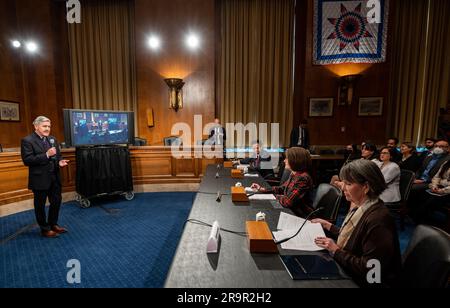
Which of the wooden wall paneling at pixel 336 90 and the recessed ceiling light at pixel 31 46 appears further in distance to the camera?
the wooden wall paneling at pixel 336 90

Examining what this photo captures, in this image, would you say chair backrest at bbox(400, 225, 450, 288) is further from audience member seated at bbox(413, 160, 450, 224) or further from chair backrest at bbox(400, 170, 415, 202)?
audience member seated at bbox(413, 160, 450, 224)

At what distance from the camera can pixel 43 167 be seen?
296 cm

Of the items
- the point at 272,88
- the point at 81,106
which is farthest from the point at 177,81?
the point at 81,106

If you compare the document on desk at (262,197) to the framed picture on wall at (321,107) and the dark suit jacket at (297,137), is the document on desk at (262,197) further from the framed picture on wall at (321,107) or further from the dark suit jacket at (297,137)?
the framed picture on wall at (321,107)

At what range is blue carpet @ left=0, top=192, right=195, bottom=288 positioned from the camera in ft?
7.55

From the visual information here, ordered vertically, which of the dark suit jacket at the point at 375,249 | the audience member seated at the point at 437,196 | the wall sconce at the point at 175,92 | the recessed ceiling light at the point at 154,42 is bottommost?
the audience member seated at the point at 437,196

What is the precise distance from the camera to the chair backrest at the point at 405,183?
128 inches

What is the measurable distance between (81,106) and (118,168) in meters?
3.99

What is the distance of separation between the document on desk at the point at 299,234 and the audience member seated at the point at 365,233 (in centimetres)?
8

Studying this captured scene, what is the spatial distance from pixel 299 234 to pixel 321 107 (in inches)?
239

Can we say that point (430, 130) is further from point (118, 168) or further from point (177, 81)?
point (118, 168)

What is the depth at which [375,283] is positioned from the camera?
104 cm

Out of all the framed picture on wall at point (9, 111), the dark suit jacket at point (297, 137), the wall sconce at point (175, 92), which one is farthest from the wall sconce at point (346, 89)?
the framed picture on wall at point (9, 111)

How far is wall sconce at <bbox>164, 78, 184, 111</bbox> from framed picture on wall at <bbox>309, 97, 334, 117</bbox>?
367 cm
